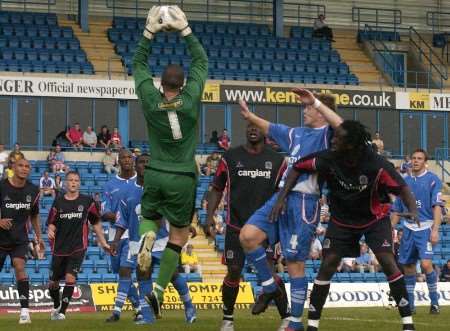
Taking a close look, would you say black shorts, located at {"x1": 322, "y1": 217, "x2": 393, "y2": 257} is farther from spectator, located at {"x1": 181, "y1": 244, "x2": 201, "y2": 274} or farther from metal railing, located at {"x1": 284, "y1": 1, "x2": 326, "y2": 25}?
metal railing, located at {"x1": 284, "y1": 1, "x2": 326, "y2": 25}

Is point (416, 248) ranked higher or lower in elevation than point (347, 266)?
higher

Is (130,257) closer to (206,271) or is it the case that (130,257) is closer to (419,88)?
(206,271)

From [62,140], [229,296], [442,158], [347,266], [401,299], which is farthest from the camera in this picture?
[442,158]

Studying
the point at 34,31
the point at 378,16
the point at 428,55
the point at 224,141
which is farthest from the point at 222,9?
the point at 224,141

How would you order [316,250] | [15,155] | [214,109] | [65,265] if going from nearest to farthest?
1. [65,265]
2. [15,155]
3. [316,250]
4. [214,109]

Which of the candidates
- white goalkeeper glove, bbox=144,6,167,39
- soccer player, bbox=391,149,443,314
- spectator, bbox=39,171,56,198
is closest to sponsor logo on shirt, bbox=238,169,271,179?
white goalkeeper glove, bbox=144,6,167,39

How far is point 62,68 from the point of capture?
4041 centimetres

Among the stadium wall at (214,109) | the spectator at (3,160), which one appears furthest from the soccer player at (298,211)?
the stadium wall at (214,109)

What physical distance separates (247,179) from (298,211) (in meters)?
2.22

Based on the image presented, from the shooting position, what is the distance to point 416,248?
19.5 m

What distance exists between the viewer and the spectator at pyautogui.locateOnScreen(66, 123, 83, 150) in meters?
37.8

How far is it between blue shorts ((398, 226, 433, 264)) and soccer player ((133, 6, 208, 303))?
8.23 meters

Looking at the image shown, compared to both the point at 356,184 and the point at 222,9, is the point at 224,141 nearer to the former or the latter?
the point at 222,9

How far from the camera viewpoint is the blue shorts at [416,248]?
19.4m
